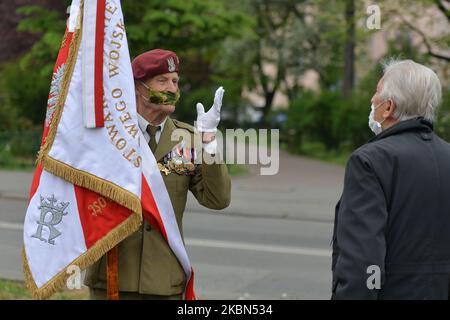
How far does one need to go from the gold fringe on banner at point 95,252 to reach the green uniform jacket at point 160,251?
12 centimetres

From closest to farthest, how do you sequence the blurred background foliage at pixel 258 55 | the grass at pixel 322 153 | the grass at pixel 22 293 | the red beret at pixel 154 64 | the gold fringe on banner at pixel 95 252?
the gold fringe on banner at pixel 95 252 → the red beret at pixel 154 64 → the grass at pixel 22 293 → the blurred background foliage at pixel 258 55 → the grass at pixel 322 153

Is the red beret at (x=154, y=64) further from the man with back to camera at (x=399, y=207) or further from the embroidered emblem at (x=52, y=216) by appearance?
the man with back to camera at (x=399, y=207)

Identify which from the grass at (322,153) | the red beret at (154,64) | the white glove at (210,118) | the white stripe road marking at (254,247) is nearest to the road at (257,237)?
the white stripe road marking at (254,247)

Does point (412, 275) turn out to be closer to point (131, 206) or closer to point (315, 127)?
point (131, 206)

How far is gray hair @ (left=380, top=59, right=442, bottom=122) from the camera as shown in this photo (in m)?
2.91

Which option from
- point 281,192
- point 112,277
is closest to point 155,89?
point 112,277

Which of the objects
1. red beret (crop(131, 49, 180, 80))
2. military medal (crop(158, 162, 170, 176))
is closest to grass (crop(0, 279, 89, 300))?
military medal (crop(158, 162, 170, 176))

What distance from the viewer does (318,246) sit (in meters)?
9.95

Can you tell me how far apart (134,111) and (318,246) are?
6.97 m

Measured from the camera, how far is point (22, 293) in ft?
20.7

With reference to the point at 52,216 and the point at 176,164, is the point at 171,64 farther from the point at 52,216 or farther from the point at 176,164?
the point at 52,216

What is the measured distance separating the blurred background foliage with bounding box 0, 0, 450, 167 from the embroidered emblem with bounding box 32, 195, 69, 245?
10.7 metres

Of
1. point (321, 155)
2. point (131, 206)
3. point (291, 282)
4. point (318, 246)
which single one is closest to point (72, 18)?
point (131, 206)

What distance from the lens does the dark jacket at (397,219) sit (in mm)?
2766
